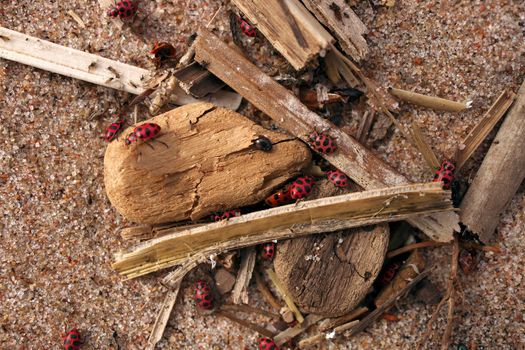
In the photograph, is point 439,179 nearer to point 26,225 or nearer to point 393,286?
point 393,286

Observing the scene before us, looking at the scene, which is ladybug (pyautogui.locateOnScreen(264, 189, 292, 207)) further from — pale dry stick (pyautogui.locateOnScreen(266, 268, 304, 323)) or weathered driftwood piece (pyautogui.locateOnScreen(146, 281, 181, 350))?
weathered driftwood piece (pyautogui.locateOnScreen(146, 281, 181, 350))

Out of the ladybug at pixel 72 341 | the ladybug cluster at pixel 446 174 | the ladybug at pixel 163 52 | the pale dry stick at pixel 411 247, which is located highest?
the ladybug cluster at pixel 446 174

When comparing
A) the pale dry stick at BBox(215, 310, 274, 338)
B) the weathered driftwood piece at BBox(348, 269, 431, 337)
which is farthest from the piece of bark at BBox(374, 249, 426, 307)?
the pale dry stick at BBox(215, 310, 274, 338)

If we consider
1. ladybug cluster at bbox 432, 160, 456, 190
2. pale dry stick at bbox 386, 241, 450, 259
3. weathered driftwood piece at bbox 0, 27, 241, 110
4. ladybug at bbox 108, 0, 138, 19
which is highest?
ladybug cluster at bbox 432, 160, 456, 190

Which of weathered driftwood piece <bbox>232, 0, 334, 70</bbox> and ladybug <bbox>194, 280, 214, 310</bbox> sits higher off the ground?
weathered driftwood piece <bbox>232, 0, 334, 70</bbox>

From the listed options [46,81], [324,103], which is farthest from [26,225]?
[324,103]

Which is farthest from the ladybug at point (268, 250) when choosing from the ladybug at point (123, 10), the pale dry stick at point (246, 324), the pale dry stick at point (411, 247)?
the ladybug at point (123, 10)

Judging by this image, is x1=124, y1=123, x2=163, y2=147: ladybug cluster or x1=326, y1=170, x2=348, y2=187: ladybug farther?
x1=326, y1=170, x2=348, y2=187: ladybug

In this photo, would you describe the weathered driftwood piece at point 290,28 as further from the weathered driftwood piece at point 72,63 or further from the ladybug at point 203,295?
the ladybug at point 203,295
